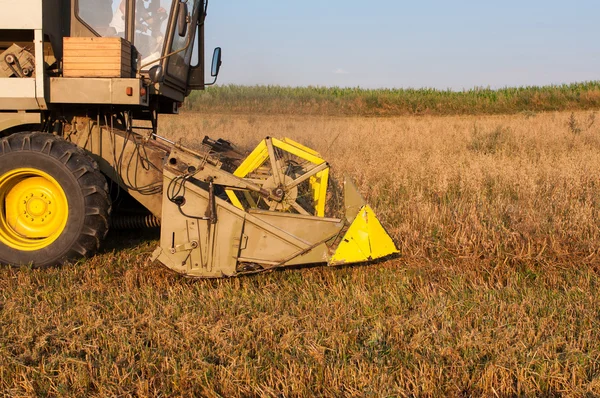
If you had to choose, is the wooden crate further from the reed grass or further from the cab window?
the reed grass

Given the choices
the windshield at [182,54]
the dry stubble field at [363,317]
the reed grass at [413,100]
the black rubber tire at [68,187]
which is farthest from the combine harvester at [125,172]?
the reed grass at [413,100]

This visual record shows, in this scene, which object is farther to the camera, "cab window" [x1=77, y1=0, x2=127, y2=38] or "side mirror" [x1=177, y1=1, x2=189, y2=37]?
"side mirror" [x1=177, y1=1, x2=189, y2=37]

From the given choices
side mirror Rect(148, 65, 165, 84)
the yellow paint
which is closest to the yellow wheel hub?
side mirror Rect(148, 65, 165, 84)

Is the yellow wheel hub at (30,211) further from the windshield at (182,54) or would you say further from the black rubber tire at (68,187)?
the windshield at (182,54)

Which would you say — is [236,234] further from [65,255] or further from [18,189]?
[18,189]

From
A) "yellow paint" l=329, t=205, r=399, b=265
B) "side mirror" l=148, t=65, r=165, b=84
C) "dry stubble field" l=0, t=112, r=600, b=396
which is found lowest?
"dry stubble field" l=0, t=112, r=600, b=396

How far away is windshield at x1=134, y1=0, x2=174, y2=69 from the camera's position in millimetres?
5037

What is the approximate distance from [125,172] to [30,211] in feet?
2.67

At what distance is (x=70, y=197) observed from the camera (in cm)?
429

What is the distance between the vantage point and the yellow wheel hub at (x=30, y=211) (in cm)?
446

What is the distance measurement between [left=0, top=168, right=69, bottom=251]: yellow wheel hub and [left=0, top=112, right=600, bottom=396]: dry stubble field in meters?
0.32

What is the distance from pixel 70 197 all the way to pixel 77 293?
826 mm

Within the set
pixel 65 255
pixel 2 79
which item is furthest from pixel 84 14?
pixel 65 255

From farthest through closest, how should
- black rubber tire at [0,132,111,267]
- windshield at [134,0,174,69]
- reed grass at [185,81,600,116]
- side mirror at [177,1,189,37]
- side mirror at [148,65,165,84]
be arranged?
reed grass at [185,81,600,116]
side mirror at [177,1,189,37]
windshield at [134,0,174,69]
side mirror at [148,65,165,84]
black rubber tire at [0,132,111,267]
